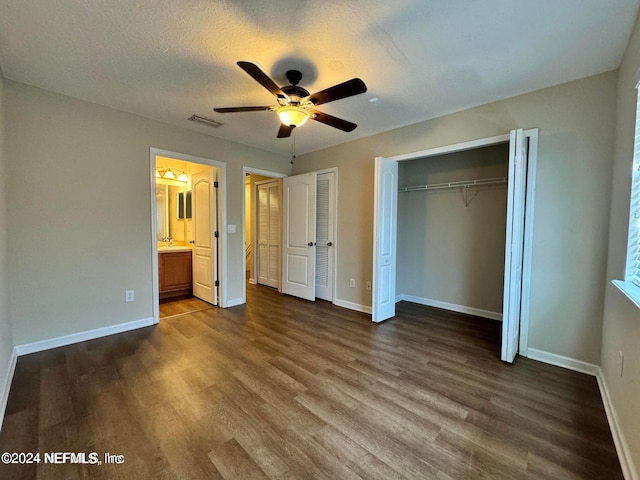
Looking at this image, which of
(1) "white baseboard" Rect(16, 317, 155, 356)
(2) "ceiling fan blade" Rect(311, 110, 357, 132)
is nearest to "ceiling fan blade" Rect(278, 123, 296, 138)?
(2) "ceiling fan blade" Rect(311, 110, 357, 132)

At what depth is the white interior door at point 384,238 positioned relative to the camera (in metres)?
3.41

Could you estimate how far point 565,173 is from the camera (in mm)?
2402

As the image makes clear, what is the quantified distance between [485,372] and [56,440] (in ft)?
10.1

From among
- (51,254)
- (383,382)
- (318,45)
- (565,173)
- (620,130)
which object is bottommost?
(383,382)

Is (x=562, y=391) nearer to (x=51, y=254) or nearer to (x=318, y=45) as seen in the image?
(x=318, y=45)

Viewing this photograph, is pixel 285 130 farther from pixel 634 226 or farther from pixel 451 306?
pixel 451 306

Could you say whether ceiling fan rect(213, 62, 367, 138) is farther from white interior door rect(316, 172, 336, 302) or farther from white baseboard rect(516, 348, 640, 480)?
white baseboard rect(516, 348, 640, 480)

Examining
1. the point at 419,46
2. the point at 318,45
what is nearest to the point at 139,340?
the point at 318,45

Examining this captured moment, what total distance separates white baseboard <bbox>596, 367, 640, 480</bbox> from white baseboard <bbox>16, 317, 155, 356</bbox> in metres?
4.20

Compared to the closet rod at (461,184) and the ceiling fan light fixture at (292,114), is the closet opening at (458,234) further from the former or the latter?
the ceiling fan light fixture at (292,114)

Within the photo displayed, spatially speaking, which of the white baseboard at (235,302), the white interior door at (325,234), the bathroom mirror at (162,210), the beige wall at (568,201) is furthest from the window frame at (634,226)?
the bathroom mirror at (162,210)

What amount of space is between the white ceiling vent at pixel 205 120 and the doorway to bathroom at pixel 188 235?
53 cm

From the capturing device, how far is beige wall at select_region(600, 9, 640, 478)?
140cm

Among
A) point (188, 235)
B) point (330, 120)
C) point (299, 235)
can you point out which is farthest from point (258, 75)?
point (188, 235)
